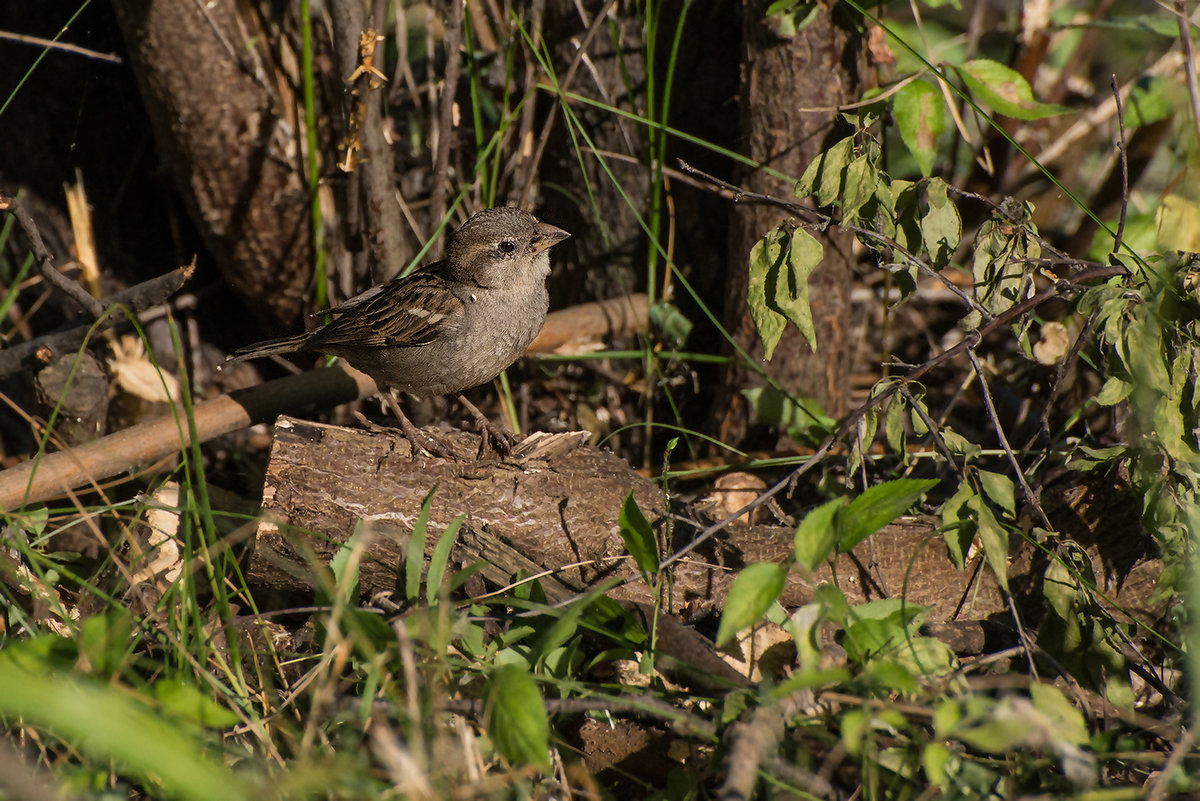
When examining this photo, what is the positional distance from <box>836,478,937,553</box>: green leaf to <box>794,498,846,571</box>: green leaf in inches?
5.4

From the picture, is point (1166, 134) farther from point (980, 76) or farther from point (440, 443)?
point (440, 443)

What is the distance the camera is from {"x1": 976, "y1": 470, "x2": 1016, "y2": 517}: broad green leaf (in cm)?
273

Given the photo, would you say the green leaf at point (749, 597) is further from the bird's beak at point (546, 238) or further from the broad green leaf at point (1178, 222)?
the broad green leaf at point (1178, 222)

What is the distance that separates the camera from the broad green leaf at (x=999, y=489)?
2.73 meters

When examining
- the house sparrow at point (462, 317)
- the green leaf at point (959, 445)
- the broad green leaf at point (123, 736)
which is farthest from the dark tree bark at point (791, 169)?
the broad green leaf at point (123, 736)

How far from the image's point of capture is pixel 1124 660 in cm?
279

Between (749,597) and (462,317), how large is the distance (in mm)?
2379

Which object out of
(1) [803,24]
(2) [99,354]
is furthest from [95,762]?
(1) [803,24]

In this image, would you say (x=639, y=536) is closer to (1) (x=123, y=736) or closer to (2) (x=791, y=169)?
(1) (x=123, y=736)

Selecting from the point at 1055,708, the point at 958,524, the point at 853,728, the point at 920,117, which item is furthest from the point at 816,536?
the point at 920,117

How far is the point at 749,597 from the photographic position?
2197 mm

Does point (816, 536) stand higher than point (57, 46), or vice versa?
point (57, 46)

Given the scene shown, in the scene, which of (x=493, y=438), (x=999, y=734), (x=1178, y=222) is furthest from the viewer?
(x=493, y=438)

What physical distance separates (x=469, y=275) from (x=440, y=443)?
0.95 metres
